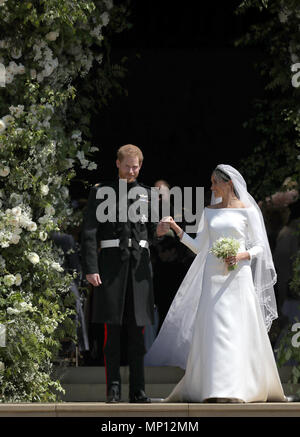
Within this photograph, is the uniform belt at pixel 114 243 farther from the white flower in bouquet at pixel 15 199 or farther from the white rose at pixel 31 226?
the white flower in bouquet at pixel 15 199

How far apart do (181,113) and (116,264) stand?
3625mm

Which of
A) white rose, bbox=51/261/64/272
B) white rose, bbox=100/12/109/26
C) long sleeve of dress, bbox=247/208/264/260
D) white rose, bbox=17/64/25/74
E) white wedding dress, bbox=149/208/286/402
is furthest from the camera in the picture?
white rose, bbox=100/12/109/26

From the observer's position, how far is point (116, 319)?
22.1 ft

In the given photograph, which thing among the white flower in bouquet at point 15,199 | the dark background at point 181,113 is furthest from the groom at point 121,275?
the dark background at point 181,113

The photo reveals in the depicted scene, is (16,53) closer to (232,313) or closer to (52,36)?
(52,36)

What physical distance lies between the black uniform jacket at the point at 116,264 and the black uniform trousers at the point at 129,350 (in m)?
0.05

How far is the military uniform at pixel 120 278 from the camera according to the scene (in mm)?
6781

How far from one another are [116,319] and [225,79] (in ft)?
13.3

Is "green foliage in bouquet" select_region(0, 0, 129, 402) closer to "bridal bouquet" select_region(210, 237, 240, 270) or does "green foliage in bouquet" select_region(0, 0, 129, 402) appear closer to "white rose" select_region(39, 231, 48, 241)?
"white rose" select_region(39, 231, 48, 241)

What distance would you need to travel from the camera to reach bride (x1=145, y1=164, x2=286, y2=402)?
6.75 metres

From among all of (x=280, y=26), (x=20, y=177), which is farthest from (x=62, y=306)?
(x=280, y=26)

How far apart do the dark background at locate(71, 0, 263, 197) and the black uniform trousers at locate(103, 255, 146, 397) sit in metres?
3.39
